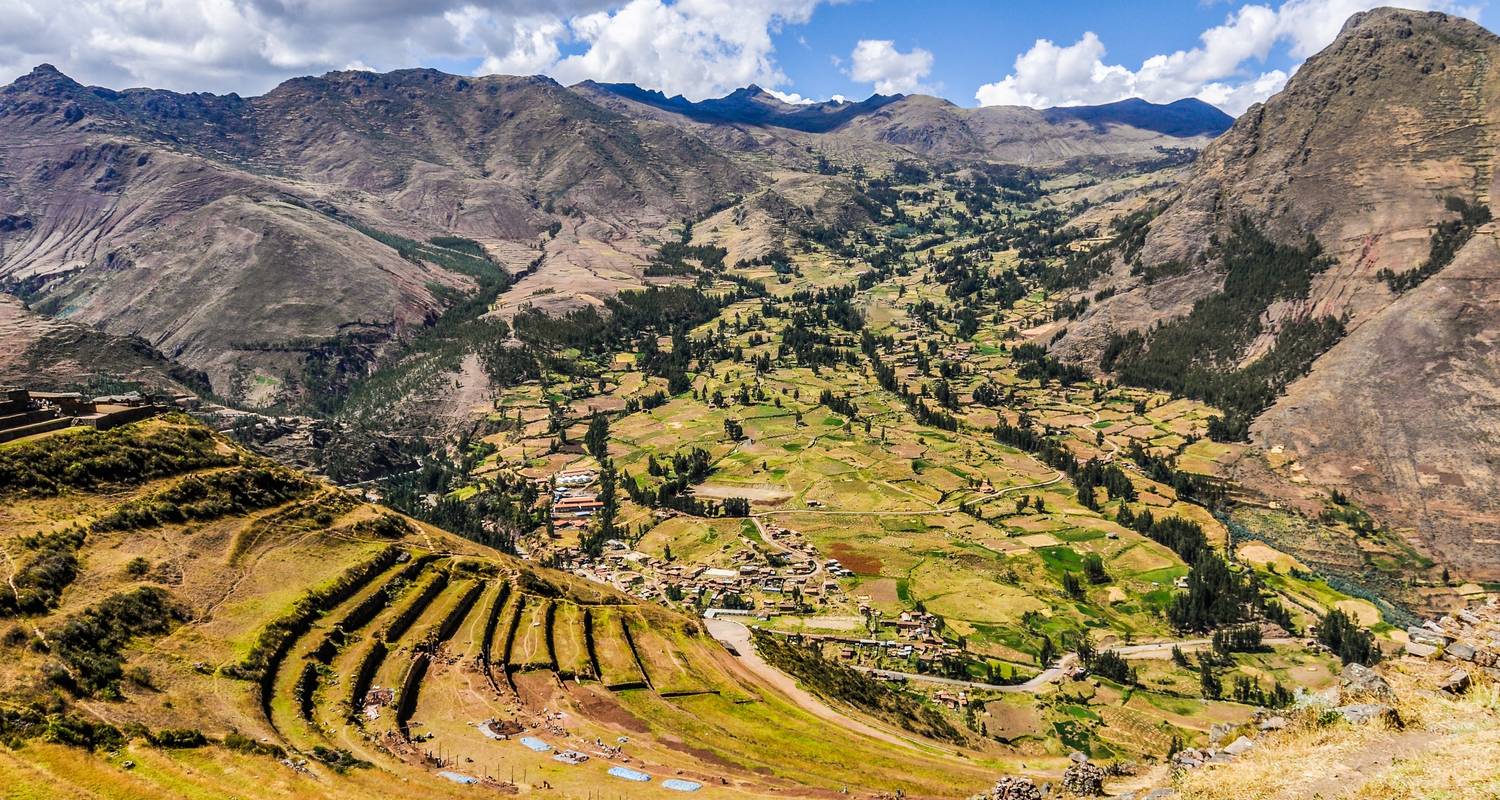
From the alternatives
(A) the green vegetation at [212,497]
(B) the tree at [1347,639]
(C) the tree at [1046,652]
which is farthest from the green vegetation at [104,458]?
(B) the tree at [1347,639]

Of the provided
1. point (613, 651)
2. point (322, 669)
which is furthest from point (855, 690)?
point (322, 669)

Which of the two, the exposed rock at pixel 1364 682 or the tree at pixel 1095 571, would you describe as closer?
the exposed rock at pixel 1364 682

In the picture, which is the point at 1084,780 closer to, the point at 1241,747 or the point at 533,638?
Answer: the point at 1241,747

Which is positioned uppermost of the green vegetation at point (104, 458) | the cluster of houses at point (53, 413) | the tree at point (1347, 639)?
the cluster of houses at point (53, 413)

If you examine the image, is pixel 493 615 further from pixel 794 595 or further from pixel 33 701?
pixel 794 595

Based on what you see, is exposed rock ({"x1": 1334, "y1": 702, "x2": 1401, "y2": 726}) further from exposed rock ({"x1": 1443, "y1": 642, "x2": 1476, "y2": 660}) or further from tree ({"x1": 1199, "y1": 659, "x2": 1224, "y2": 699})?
tree ({"x1": 1199, "y1": 659, "x2": 1224, "y2": 699})

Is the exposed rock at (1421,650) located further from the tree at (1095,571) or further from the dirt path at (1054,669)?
the tree at (1095,571)
